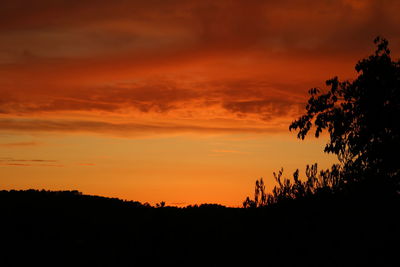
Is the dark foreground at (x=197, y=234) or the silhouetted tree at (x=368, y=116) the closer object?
the dark foreground at (x=197, y=234)

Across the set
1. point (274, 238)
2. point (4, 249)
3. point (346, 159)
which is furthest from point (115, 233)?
point (346, 159)

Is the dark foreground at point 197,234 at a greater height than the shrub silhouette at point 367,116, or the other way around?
the shrub silhouette at point 367,116

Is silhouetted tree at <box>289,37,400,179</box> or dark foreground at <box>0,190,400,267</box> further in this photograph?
silhouetted tree at <box>289,37,400,179</box>

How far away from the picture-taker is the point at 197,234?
1208cm

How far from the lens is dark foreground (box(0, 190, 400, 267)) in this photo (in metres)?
9.86

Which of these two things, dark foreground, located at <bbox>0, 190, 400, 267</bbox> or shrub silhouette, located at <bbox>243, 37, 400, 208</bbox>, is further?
shrub silhouette, located at <bbox>243, 37, 400, 208</bbox>

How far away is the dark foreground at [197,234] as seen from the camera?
9.86 metres

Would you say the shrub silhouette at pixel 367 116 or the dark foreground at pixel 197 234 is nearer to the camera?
the dark foreground at pixel 197 234

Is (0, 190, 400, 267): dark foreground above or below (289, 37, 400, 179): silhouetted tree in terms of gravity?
below

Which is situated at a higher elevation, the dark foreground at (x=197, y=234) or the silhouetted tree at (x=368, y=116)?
the silhouetted tree at (x=368, y=116)

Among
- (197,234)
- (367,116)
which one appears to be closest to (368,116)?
(367,116)

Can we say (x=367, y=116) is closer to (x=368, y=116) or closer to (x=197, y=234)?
(x=368, y=116)

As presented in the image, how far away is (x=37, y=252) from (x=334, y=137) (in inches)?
637

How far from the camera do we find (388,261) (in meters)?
10.7
